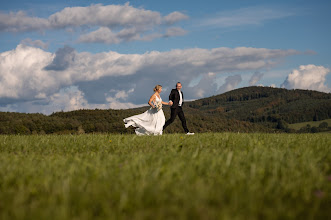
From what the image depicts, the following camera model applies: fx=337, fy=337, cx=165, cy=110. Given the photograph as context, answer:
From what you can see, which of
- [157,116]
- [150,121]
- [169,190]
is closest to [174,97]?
[157,116]

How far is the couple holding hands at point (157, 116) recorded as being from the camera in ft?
62.3

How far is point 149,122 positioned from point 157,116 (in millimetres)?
620

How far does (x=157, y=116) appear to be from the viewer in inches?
771

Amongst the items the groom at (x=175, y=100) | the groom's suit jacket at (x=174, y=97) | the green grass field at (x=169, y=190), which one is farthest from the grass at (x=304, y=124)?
the green grass field at (x=169, y=190)

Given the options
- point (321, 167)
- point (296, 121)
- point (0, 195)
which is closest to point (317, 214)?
point (321, 167)

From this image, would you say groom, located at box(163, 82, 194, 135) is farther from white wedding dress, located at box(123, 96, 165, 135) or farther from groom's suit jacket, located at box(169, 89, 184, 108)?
white wedding dress, located at box(123, 96, 165, 135)

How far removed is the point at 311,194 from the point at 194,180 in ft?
5.36

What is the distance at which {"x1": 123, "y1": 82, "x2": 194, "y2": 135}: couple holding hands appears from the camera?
19.0m

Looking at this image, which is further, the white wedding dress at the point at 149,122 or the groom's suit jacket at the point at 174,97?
the white wedding dress at the point at 149,122

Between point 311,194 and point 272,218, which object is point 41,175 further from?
point 311,194

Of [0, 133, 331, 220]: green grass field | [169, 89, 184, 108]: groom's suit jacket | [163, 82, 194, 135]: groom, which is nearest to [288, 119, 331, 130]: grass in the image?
[163, 82, 194, 135]: groom

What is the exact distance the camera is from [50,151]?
10.1 metres

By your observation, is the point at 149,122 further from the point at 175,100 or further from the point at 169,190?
the point at 169,190

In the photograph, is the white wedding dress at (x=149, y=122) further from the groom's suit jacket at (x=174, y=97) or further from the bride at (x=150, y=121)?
the groom's suit jacket at (x=174, y=97)
